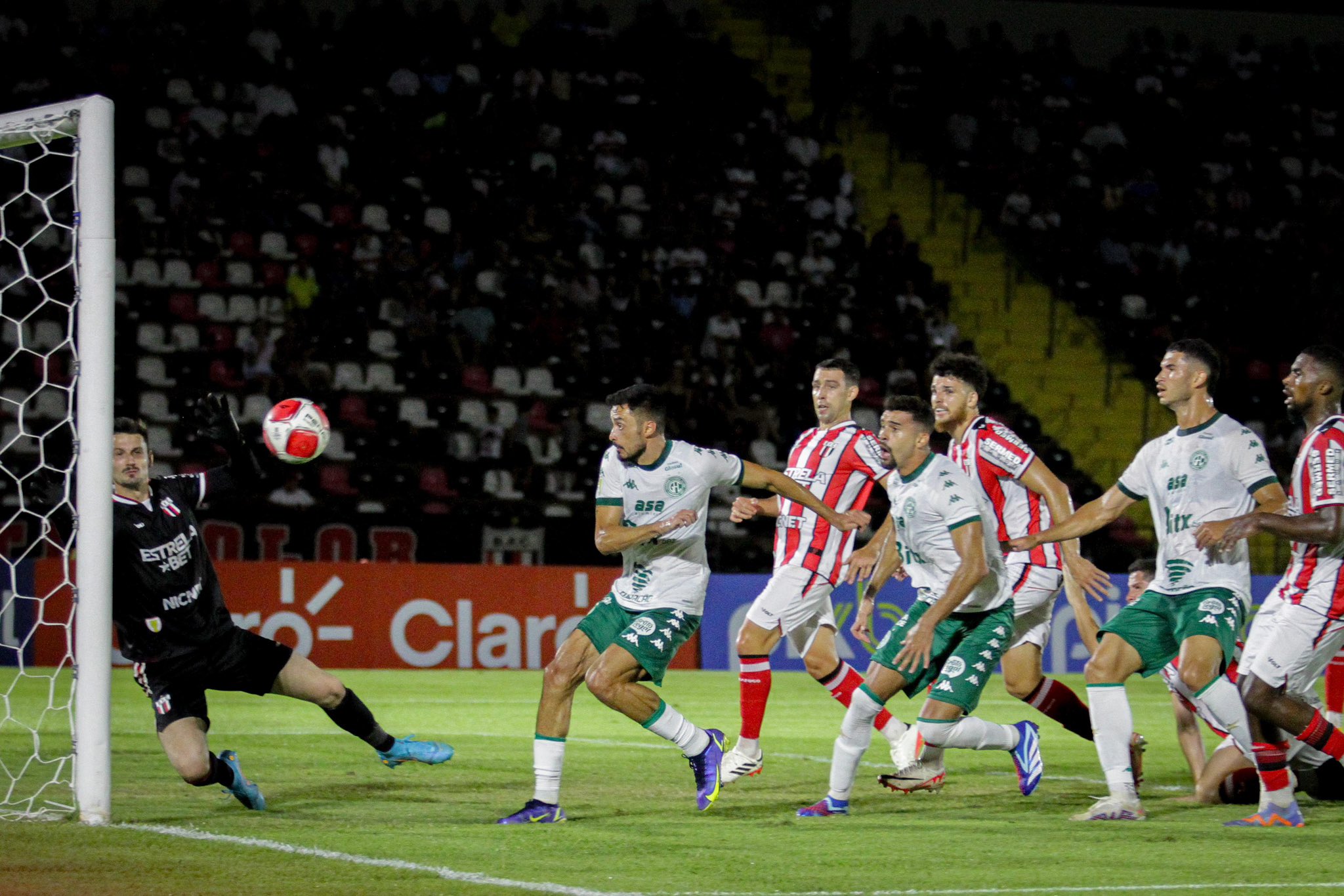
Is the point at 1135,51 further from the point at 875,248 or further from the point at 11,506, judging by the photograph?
the point at 11,506

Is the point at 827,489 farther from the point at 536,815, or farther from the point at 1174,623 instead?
the point at 536,815

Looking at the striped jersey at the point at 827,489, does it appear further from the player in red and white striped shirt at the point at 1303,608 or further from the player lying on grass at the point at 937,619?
the player in red and white striped shirt at the point at 1303,608

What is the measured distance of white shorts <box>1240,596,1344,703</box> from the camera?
7.59 metres

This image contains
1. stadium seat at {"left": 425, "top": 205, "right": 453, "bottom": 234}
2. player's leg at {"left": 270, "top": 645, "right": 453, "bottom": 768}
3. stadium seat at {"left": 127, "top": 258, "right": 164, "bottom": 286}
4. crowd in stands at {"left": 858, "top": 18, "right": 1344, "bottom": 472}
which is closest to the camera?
player's leg at {"left": 270, "top": 645, "right": 453, "bottom": 768}

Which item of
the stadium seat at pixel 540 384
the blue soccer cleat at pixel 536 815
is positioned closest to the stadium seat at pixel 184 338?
the stadium seat at pixel 540 384

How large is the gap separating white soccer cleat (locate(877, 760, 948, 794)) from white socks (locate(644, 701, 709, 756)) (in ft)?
4.14

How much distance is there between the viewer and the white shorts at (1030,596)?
9.19 meters

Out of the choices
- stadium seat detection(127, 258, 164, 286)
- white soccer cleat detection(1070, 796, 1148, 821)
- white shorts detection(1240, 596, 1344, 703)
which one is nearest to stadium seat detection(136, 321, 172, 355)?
stadium seat detection(127, 258, 164, 286)

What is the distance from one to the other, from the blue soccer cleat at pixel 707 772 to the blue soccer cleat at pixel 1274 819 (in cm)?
229

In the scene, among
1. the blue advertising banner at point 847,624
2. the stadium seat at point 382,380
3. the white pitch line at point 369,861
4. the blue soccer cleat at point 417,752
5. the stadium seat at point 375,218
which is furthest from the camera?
the stadium seat at point 375,218

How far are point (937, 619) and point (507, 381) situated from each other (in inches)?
532

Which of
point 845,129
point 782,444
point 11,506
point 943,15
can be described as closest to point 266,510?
point 11,506

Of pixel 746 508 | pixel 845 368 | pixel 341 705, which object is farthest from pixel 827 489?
pixel 341 705

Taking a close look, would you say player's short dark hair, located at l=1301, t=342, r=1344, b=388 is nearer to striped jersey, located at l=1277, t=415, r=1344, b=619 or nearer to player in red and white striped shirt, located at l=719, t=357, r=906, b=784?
striped jersey, located at l=1277, t=415, r=1344, b=619
